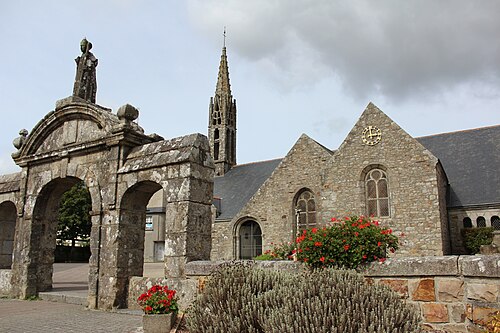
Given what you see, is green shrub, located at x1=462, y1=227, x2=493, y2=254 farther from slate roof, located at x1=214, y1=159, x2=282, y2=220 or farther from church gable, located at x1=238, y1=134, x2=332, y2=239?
slate roof, located at x1=214, y1=159, x2=282, y2=220

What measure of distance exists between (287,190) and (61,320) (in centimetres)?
1496

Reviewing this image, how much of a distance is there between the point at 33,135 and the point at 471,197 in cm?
1641

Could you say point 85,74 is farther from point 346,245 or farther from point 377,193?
point 377,193

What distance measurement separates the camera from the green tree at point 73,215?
32.1 m

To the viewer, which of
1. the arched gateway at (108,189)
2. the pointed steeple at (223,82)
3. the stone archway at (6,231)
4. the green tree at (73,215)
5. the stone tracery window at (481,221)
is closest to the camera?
the arched gateway at (108,189)

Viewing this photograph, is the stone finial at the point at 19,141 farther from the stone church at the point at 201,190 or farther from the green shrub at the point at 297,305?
the green shrub at the point at 297,305

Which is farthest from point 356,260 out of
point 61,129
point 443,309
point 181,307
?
point 61,129

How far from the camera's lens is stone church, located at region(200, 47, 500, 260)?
52.5 feet

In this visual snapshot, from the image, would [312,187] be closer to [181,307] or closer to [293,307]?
[181,307]

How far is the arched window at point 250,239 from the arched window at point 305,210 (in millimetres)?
2557

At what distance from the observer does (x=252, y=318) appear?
159 inches

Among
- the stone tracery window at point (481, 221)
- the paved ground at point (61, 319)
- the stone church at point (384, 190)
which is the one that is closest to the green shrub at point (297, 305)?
the paved ground at point (61, 319)

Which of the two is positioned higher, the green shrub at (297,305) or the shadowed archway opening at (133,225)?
the shadowed archway opening at (133,225)

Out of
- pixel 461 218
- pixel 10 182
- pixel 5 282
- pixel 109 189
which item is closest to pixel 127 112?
pixel 109 189
